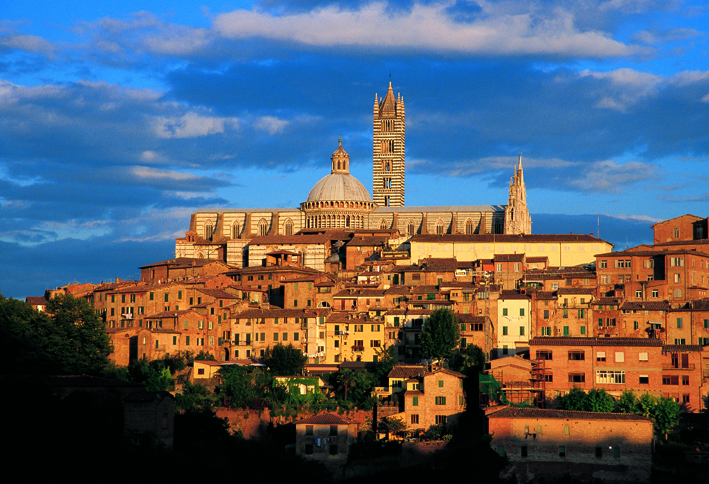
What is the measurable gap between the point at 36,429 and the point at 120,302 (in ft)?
102

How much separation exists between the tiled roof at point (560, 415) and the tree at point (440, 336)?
10.1m


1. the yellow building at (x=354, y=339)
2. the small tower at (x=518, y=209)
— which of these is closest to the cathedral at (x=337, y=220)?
the small tower at (x=518, y=209)

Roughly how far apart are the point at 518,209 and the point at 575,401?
45582 millimetres

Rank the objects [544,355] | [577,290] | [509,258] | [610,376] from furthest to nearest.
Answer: [509,258] → [577,290] → [544,355] → [610,376]

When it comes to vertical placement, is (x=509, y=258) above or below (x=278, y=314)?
above

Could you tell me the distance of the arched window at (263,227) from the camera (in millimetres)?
113750

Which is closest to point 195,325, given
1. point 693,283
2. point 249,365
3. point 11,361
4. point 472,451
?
point 249,365

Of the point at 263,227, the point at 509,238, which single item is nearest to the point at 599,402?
the point at 509,238

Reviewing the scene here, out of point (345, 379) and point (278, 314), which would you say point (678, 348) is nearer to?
point (345, 379)

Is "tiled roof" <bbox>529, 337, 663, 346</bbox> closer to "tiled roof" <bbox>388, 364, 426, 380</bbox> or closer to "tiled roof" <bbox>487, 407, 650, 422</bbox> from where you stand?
"tiled roof" <bbox>487, 407, 650, 422</bbox>

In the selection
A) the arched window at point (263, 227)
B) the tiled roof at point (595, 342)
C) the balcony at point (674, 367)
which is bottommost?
the balcony at point (674, 367)

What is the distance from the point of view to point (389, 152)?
5177 inches

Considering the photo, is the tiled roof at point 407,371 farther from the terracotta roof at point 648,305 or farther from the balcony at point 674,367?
the terracotta roof at point 648,305

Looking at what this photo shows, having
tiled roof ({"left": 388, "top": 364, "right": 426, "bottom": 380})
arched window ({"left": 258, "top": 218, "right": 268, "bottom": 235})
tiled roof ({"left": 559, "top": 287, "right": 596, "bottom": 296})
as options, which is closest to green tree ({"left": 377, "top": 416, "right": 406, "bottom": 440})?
tiled roof ({"left": 388, "top": 364, "right": 426, "bottom": 380})
